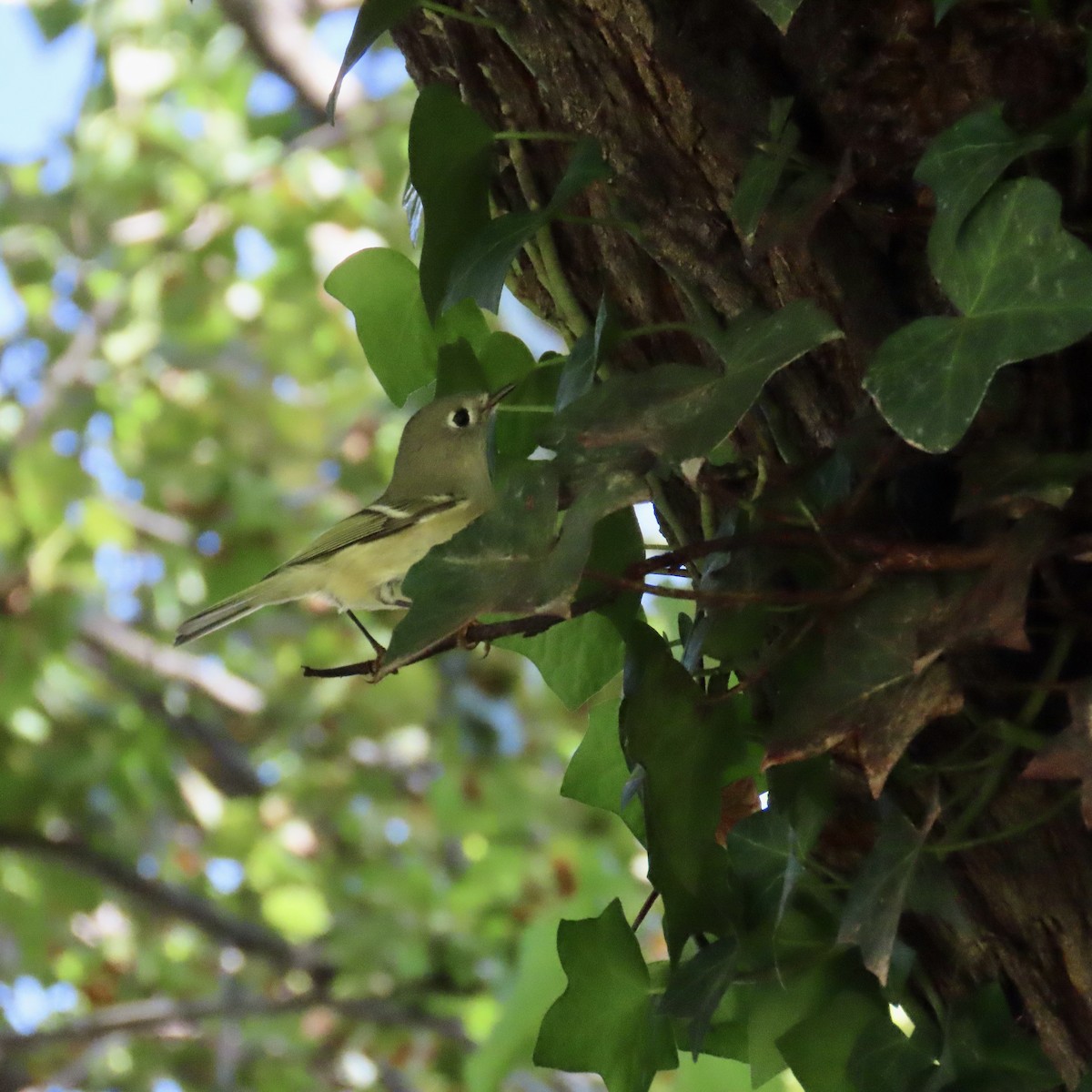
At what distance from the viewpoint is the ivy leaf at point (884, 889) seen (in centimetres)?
74

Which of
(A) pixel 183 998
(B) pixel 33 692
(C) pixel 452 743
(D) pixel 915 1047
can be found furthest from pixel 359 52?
(A) pixel 183 998

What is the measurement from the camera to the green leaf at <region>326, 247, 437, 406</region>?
3.39 feet

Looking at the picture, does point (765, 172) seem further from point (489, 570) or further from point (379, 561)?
point (379, 561)

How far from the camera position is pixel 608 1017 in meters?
0.89

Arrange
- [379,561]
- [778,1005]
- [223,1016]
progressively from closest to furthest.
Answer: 1. [778,1005]
2. [379,561]
3. [223,1016]

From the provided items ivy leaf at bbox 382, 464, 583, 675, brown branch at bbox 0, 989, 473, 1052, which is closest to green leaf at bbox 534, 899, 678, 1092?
ivy leaf at bbox 382, 464, 583, 675

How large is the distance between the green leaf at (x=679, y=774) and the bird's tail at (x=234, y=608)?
3.09 feet

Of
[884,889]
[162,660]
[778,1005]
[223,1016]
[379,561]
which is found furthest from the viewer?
[162,660]

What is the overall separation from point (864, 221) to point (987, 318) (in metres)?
0.14

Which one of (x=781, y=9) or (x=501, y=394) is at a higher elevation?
(x=501, y=394)

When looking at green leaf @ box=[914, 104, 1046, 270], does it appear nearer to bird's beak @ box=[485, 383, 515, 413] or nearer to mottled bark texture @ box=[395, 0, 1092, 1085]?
mottled bark texture @ box=[395, 0, 1092, 1085]

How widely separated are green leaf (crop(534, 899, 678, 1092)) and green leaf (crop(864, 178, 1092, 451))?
0.41m

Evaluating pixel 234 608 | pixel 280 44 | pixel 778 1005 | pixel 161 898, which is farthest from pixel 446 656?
pixel 778 1005

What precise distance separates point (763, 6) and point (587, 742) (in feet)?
1.74
